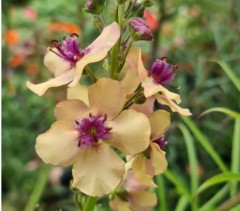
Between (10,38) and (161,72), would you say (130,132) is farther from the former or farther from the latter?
(10,38)

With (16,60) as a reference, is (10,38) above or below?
above

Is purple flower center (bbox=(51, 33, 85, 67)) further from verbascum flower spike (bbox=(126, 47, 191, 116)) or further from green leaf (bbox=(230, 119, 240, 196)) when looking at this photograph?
green leaf (bbox=(230, 119, 240, 196))

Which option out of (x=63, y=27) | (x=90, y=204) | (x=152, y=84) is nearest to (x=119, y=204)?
(x=90, y=204)

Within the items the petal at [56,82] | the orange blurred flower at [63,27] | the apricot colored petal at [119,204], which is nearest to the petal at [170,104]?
the petal at [56,82]

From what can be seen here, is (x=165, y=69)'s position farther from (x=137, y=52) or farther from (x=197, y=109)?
(x=197, y=109)

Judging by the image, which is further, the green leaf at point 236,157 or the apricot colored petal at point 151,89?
the green leaf at point 236,157

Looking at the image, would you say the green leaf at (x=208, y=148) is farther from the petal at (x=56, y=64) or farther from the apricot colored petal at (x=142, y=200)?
the petal at (x=56, y=64)

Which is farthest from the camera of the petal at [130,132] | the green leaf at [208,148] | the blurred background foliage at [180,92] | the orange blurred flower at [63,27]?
the orange blurred flower at [63,27]
